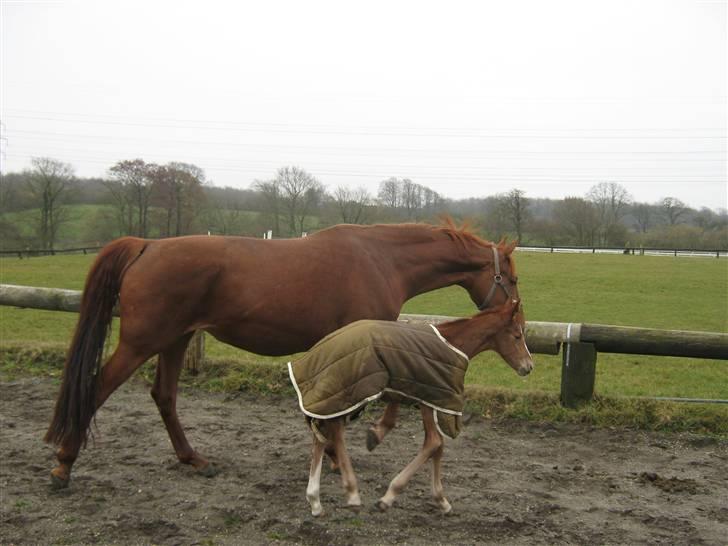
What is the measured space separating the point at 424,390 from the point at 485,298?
182cm

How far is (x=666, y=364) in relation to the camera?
32.7 ft

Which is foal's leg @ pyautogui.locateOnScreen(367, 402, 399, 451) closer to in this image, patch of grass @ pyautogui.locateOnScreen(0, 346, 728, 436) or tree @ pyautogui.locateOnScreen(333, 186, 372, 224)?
patch of grass @ pyautogui.locateOnScreen(0, 346, 728, 436)

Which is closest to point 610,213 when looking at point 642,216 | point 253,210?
point 642,216

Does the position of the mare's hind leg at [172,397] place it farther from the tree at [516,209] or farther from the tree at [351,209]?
the tree at [516,209]

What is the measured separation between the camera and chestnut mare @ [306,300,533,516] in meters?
3.77

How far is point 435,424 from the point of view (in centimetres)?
383

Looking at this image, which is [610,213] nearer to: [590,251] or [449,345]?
[590,251]

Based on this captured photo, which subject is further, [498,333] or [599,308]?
[599,308]

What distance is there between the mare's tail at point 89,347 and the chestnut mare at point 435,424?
1738 mm

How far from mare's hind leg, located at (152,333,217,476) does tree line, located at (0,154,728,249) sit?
16064 mm

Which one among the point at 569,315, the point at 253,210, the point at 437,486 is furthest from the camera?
the point at 253,210

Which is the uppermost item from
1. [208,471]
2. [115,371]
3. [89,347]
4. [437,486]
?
[89,347]

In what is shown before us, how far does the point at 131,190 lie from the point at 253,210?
45.2 feet

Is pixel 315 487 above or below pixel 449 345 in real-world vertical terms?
below
